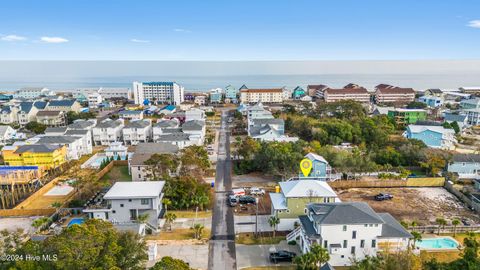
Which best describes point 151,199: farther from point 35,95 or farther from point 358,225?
point 35,95

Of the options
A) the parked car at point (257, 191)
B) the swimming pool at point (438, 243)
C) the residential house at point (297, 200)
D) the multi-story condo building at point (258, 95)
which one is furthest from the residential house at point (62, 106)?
the swimming pool at point (438, 243)

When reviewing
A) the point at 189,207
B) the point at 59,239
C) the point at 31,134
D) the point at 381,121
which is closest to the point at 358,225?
the point at 189,207

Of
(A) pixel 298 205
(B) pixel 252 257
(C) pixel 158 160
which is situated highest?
(C) pixel 158 160

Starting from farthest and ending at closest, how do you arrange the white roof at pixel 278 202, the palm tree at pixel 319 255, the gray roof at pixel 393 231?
the white roof at pixel 278 202 < the gray roof at pixel 393 231 < the palm tree at pixel 319 255

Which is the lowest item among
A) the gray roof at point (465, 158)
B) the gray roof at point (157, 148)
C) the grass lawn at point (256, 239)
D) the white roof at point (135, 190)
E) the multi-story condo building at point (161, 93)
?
the grass lawn at point (256, 239)

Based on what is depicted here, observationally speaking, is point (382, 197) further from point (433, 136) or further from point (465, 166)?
point (433, 136)

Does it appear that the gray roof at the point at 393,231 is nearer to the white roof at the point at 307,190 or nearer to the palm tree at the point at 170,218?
the white roof at the point at 307,190

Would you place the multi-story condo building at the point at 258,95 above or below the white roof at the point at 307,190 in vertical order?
above
